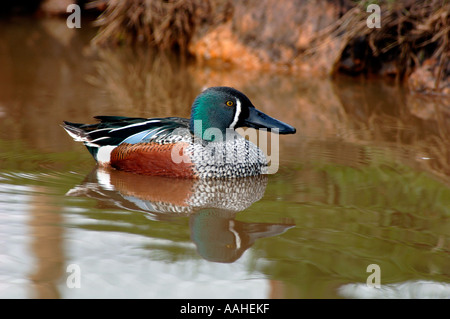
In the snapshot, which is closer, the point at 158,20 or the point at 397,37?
the point at 397,37

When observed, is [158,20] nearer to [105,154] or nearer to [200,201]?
[105,154]

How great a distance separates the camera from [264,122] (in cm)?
533

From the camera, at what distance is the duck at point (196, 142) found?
518 cm

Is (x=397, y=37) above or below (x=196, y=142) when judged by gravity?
above

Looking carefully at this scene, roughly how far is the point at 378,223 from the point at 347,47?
5.81 m

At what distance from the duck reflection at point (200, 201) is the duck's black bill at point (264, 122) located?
1.34 feet

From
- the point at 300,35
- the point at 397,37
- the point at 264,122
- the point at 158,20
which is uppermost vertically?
the point at 158,20

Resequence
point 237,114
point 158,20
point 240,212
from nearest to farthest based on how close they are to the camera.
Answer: point 240,212, point 237,114, point 158,20

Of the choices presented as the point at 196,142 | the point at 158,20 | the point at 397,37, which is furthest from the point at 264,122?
the point at 158,20

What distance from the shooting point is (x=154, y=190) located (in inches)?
193

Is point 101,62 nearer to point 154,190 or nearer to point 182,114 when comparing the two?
point 182,114

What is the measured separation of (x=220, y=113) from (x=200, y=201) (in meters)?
0.95

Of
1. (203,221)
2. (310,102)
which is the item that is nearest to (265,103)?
(310,102)

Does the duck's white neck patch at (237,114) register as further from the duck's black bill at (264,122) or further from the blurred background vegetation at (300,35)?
the blurred background vegetation at (300,35)
